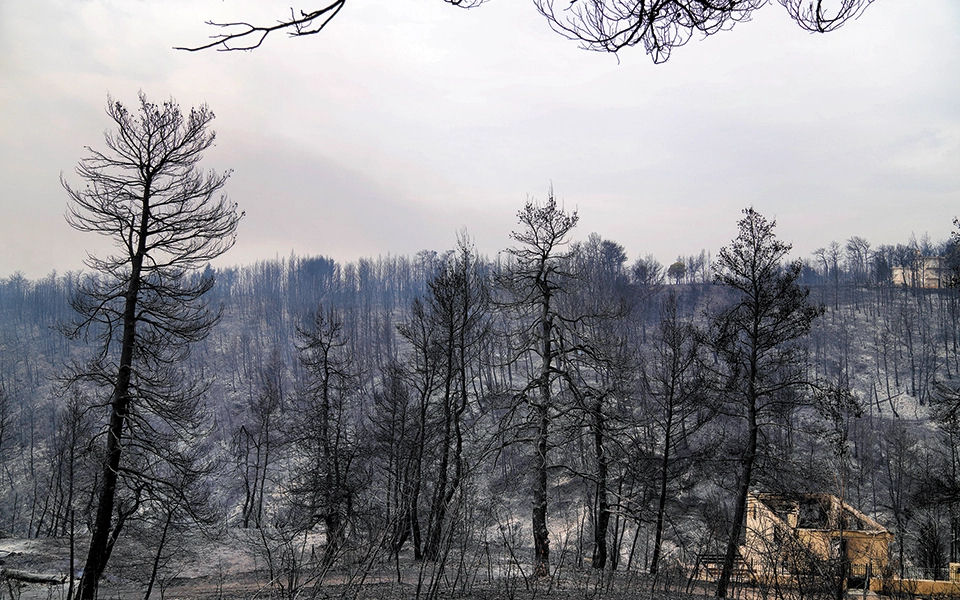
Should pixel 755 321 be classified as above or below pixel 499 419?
above

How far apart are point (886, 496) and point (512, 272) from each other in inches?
1161

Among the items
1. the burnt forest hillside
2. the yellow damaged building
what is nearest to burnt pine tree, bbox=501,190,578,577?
the burnt forest hillside

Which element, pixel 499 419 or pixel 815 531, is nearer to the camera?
pixel 815 531

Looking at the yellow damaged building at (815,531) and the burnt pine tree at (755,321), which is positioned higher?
the burnt pine tree at (755,321)

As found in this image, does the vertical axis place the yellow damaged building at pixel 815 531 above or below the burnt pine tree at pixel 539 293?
below

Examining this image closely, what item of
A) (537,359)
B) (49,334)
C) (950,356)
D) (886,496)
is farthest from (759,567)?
(49,334)

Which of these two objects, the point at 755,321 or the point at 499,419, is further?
the point at 499,419

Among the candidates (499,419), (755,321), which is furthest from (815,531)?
(499,419)

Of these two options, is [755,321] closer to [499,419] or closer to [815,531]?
[815,531]

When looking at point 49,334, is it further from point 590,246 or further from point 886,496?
point 886,496

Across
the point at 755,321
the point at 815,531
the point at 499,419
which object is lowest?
the point at 815,531

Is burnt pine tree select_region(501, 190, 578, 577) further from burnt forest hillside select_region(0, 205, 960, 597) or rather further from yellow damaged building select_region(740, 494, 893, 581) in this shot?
yellow damaged building select_region(740, 494, 893, 581)

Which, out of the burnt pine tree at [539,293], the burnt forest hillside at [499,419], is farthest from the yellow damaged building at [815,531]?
the burnt pine tree at [539,293]

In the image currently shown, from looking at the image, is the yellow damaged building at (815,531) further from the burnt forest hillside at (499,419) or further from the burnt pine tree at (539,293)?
the burnt pine tree at (539,293)
